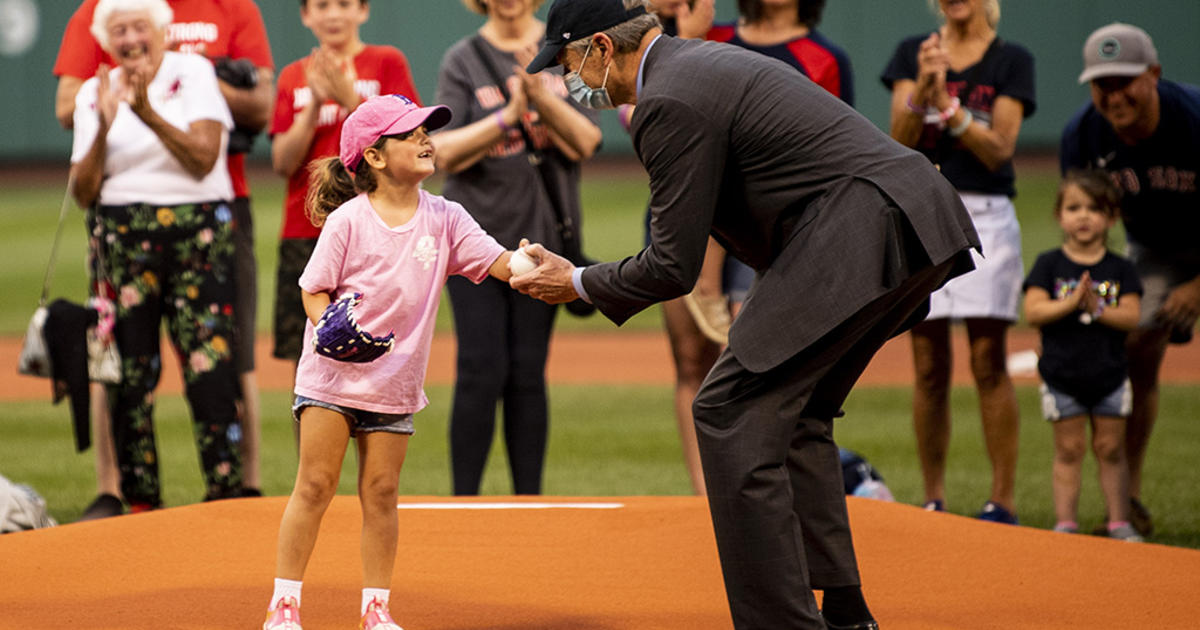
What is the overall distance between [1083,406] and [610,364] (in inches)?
283

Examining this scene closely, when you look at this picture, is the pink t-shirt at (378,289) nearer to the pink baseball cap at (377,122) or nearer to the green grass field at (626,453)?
the pink baseball cap at (377,122)

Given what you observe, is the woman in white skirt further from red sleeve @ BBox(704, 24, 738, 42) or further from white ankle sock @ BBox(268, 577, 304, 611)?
white ankle sock @ BBox(268, 577, 304, 611)

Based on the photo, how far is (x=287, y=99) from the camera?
6.08 meters

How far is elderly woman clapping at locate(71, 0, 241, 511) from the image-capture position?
18.4 feet

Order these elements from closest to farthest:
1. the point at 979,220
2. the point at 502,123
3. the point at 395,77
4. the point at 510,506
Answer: the point at 510,506
the point at 502,123
the point at 979,220
the point at 395,77

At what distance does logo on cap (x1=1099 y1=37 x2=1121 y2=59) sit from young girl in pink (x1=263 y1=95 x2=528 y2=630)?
132 inches

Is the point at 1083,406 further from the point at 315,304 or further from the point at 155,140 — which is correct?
the point at 155,140

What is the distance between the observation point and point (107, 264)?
5.68m

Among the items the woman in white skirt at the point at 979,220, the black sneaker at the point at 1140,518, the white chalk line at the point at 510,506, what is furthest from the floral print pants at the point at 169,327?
the black sneaker at the point at 1140,518

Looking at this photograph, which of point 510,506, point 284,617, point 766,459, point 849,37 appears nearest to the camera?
point 766,459

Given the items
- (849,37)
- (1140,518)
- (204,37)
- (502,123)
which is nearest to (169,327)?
(204,37)

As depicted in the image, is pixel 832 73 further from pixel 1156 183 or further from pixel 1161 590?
pixel 1161 590

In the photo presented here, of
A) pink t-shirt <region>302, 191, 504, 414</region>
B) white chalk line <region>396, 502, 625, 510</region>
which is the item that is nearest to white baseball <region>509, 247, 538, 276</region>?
pink t-shirt <region>302, 191, 504, 414</region>

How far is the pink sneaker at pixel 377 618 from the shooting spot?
3809 mm
